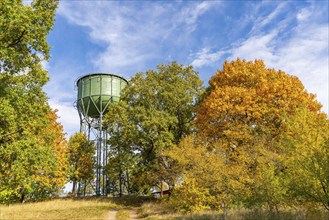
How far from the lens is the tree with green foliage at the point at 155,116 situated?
2380 cm

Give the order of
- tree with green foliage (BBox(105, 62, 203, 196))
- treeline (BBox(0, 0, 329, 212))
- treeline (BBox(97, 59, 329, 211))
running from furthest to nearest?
1. tree with green foliage (BBox(105, 62, 203, 196))
2. treeline (BBox(0, 0, 329, 212))
3. treeline (BBox(97, 59, 329, 211))

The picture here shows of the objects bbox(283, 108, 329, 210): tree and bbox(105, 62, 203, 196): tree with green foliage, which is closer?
bbox(283, 108, 329, 210): tree

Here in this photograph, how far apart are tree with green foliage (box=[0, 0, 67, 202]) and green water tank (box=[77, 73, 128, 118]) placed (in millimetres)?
16528

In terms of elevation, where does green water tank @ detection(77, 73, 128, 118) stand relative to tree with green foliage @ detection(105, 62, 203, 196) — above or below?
above

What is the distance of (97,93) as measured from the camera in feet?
105

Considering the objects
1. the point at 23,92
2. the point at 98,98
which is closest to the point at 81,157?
the point at 98,98

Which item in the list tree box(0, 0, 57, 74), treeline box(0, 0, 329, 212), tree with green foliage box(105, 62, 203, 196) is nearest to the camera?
treeline box(0, 0, 329, 212)

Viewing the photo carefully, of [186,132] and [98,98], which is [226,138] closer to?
[186,132]

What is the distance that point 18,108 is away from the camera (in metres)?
13.4

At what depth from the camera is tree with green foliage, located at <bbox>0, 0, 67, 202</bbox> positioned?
12.6 meters

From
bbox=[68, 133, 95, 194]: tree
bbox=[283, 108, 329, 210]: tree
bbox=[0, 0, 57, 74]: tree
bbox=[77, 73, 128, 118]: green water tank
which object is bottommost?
bbox=[283, 108, 329, 210]: tree

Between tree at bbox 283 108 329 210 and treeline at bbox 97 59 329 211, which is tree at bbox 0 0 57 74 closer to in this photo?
treeline at bbox 97 59 329 211

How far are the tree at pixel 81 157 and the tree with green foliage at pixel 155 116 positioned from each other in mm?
8257

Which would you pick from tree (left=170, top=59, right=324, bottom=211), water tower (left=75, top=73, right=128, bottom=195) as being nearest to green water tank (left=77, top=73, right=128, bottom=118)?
water tower (left=75, top=73, right=128, bottom=195)
